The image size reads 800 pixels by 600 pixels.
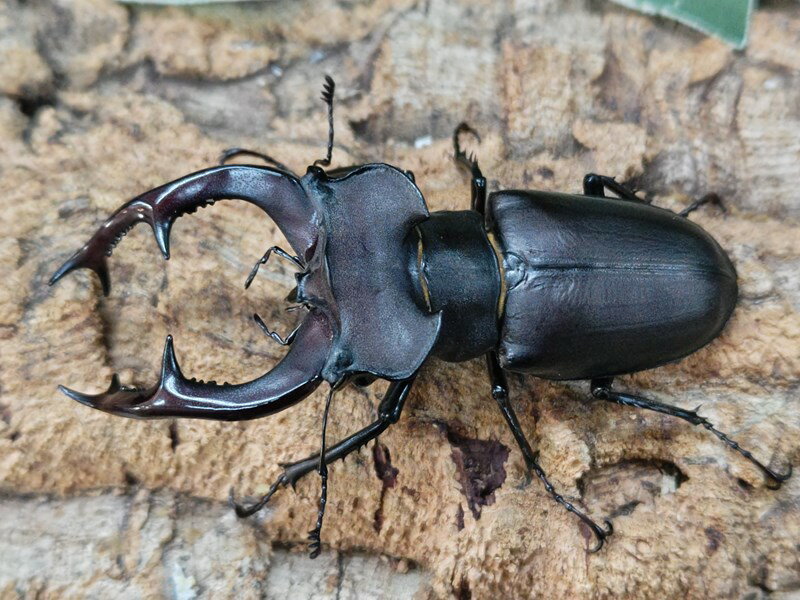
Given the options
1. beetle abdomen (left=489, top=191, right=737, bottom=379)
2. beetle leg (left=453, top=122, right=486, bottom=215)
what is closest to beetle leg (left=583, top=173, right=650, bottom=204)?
beetle abdomen (left=489, top=191, right=737, bottom=379)

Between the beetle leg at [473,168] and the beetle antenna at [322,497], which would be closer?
the beetle antenna at [322,497]

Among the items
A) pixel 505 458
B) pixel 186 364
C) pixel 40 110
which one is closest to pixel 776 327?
pixel 505 458

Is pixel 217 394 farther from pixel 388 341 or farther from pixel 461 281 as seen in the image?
pixel 461 281

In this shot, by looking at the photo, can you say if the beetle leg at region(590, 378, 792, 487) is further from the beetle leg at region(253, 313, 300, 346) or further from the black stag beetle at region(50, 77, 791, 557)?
the beetle leg at region(253, 313, 300, 346)

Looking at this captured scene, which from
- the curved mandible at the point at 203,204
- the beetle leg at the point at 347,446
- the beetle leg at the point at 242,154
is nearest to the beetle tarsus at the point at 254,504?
the beetle leg at the point at 347,446

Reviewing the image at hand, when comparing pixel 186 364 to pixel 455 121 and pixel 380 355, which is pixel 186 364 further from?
pixel 455 121

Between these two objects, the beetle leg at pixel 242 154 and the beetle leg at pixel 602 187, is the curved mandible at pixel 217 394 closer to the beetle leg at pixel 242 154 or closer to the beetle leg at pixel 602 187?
the beetle leg at pixel 242 154
